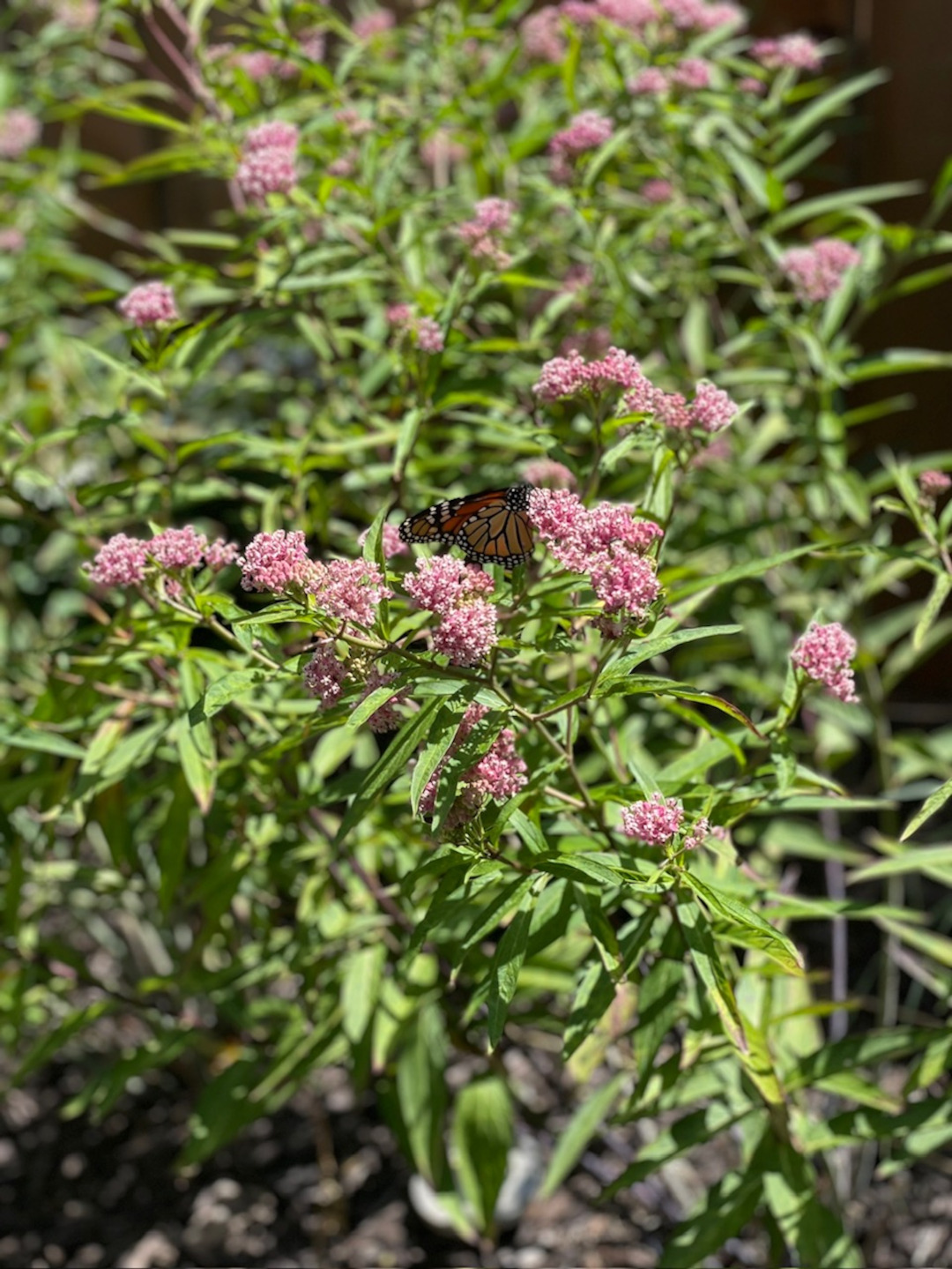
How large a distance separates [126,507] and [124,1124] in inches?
79.5

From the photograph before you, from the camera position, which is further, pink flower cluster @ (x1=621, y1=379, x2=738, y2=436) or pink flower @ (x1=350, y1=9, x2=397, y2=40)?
pink flower @ (x1=350, y1=9, x2=397, y2=40)

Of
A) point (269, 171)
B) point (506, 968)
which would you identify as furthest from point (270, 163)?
point (506, 968)

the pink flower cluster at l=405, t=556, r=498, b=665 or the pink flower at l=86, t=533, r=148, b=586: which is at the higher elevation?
the pink flower cluster at l=405, t=556, r=498, b=665

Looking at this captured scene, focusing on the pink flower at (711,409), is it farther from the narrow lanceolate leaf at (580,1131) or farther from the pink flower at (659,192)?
the narrow lanceolate leaf at (580,1131)

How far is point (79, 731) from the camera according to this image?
7.59 feet

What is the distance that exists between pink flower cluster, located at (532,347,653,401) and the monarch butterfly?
15cm

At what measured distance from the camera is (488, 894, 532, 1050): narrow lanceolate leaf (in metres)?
1.56

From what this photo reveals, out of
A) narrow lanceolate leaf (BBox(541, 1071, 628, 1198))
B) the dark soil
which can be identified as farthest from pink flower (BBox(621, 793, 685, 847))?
the dark soil

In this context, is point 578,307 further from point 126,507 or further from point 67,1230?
point 67,1230

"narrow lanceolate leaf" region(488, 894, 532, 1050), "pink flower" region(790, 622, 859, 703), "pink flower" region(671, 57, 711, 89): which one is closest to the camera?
"narrow lanceolate leaf" region(488, 894, 532, 1050)

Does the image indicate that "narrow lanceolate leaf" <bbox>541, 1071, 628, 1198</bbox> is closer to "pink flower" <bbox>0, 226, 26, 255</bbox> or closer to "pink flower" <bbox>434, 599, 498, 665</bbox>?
"pink flower" <bbox>434, 599, 498, 665</bbox>

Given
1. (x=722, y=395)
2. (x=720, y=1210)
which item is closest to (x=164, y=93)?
(x=722, y=395)

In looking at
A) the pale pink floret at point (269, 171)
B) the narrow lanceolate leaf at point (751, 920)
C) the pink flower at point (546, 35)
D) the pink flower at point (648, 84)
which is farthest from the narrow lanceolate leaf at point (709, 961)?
the pink flower at point (546, 35)

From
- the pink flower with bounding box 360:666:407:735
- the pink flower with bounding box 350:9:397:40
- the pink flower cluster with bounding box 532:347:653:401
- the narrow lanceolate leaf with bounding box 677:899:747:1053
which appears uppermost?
the pink flower with bounding box 350:9:397:40
